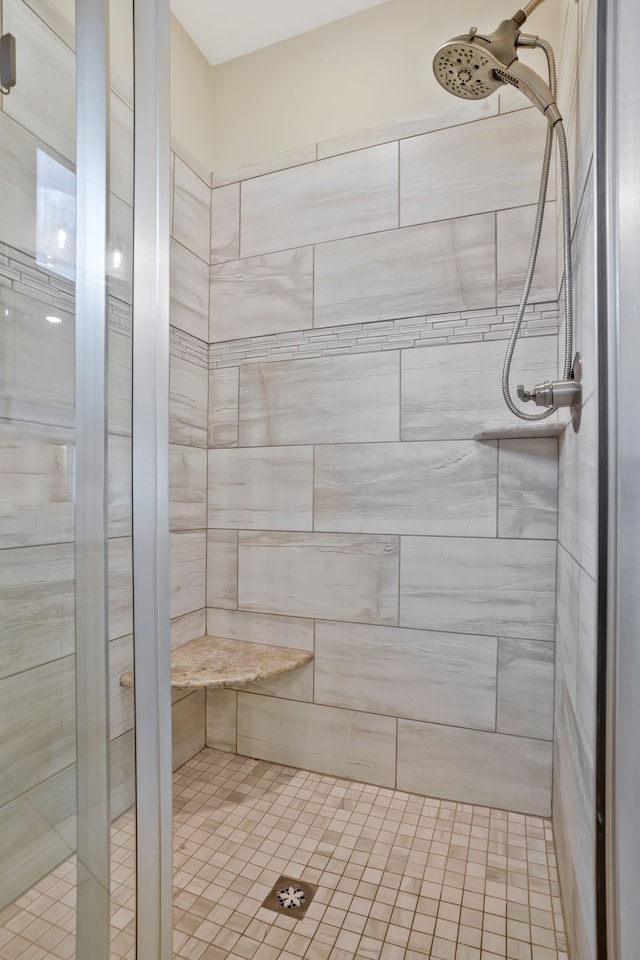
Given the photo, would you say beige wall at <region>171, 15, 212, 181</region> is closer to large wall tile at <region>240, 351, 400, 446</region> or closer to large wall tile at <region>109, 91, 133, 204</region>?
large wall tile at <region>240, 351, 400, 446</region>

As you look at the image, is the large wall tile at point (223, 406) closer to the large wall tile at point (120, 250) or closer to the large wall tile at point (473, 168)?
the large wall tile at point (473, 168)

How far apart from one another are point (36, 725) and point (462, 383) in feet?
4.34

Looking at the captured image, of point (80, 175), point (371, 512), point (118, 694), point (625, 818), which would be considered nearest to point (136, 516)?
point (118, 694)

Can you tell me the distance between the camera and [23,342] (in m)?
0.50

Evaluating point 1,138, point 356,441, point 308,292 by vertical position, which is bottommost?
point 356,441

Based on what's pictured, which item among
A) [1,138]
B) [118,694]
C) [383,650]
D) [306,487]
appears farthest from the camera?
[306,487]

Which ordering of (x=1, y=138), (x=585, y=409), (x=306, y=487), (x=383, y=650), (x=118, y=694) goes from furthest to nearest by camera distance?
1. (x=306, y=487)
2. (x=383, y=650)
3. (x=585, y=409)
4. (x=118, y=694)
5. (x=1, y=138)

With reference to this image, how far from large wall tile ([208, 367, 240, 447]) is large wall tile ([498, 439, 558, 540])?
0.87 meters

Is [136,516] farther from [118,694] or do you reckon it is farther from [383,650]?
[383,650]

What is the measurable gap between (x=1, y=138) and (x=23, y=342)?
0.18 meters

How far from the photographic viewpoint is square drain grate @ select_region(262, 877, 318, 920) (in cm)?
112

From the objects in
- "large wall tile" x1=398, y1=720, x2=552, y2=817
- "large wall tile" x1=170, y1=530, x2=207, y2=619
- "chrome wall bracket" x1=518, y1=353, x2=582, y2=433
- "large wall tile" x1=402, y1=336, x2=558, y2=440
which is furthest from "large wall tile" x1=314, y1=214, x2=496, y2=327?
"large wall tile" x1=398, y1=720, x2=552, y2=817

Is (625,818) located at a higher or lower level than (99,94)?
lower

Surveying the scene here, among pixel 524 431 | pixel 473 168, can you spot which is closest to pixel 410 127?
pixel 473 168
